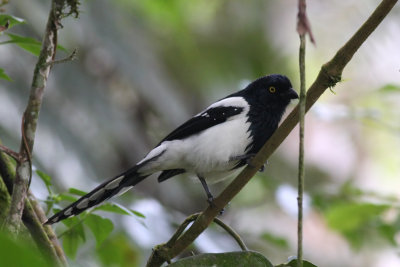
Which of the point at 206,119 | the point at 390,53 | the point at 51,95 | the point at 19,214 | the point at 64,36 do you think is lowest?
the point at 19,214

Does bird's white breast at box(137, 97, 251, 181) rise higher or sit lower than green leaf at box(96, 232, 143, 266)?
higher

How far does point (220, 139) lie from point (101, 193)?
2.90 feet

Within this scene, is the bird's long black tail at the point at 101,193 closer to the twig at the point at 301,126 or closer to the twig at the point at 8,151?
the twig at the point at 8,151

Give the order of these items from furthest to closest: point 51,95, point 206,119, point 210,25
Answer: point 210,25 → point 51,95 → point 206,119

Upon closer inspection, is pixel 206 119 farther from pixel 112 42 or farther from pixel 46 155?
pixel 46 155

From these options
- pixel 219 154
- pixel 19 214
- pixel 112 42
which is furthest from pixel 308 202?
pixel 112 42

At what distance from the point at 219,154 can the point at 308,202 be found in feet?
3.39

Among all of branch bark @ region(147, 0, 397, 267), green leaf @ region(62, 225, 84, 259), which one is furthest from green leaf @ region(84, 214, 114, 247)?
branch bark @ region(147, 0, 397, 267)

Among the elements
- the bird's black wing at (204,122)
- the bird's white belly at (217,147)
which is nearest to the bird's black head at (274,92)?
the bird's black wing at (204,122)

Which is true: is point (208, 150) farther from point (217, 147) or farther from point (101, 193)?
point (101, 193)

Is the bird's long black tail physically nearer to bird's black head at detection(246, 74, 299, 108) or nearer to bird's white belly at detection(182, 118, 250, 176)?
bird's white belly at detection(182, 118, 250, 176)

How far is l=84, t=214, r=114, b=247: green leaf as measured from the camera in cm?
Answer: 236

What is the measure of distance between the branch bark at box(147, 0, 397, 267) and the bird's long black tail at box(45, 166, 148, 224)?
22.5 inches

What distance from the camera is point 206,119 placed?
12.1ft
